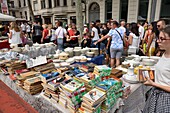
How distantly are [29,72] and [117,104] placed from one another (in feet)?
4.52

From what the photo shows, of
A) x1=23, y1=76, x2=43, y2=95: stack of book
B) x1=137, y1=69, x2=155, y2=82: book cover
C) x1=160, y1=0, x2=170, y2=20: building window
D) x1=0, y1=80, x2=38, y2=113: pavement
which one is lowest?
x1=23, y1=76, x2=43, y2=95: stack of book

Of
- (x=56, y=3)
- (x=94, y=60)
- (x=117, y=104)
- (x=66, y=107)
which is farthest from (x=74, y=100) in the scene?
(x=56, y=3)

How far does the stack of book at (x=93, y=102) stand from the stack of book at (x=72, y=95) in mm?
82

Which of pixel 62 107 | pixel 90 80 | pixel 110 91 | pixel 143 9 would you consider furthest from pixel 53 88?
pixel 143 9

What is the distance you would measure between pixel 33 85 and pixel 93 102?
3.13ft

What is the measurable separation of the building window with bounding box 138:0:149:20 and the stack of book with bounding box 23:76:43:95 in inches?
447

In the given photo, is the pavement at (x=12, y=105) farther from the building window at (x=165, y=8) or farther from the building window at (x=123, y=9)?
the building window at (x=123, y=9)

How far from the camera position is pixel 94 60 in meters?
3.04

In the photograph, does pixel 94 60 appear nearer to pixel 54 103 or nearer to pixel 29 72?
pixel 29 72

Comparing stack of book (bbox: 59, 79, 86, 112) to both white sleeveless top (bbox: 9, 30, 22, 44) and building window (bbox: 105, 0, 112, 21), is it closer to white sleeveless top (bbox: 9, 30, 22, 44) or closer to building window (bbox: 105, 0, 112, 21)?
white sleeveless top (bbox: 9, 30, 22, 44)

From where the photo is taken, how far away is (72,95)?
54.4 inches

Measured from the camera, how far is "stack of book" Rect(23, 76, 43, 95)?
72.0 inches

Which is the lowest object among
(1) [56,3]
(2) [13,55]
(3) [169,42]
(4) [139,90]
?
(4) [139,90]

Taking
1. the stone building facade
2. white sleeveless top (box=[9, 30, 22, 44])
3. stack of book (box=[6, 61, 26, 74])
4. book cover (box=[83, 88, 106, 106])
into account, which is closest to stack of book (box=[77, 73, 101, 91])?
book cover (box=[83, 88, 106, 106])
